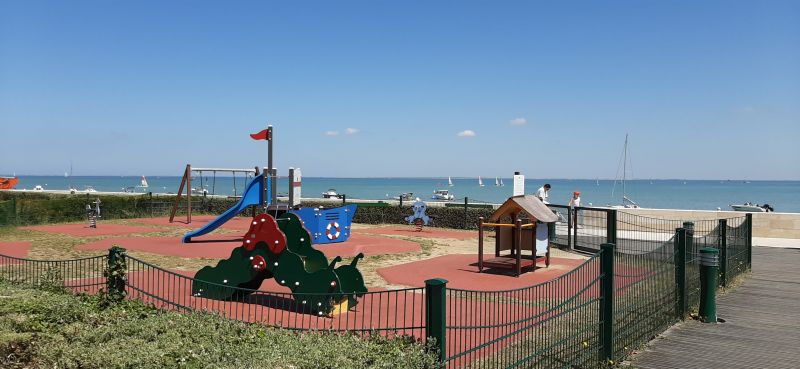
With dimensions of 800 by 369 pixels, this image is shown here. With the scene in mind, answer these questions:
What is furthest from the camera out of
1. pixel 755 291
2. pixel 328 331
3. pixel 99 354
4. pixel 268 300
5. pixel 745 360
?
pixel 755 291

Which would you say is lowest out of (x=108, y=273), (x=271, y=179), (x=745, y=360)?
(x=745, y=360)

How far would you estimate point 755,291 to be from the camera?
11219mm

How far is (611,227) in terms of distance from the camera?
1641 cm

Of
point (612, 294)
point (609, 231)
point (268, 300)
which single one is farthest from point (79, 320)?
point (609, 231)

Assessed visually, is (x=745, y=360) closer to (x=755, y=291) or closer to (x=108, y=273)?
(x=755, y=291)

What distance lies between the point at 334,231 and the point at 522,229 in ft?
25.7

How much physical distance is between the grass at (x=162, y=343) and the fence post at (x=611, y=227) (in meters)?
11.7

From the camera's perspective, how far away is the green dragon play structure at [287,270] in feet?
29.7

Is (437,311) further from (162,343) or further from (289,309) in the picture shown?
(289,309)

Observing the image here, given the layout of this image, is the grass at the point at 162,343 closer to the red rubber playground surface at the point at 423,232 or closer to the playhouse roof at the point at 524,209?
the playhouse roof at the point at 524,209

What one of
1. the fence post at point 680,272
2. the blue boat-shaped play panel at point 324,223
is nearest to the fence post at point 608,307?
the fence post at point 680,272

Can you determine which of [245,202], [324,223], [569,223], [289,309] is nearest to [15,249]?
[245,202]

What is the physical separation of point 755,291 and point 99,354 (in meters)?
11.1

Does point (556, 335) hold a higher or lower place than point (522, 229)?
lower
